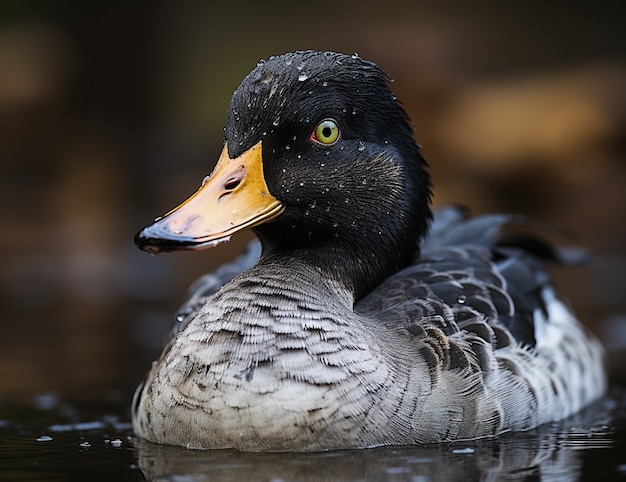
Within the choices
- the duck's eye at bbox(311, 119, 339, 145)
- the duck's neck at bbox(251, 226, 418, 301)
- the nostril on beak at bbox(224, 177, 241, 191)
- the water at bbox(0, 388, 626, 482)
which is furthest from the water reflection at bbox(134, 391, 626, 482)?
the duck's eye at bbox(311, 119, 339, 145)

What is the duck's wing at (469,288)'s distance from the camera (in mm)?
6449

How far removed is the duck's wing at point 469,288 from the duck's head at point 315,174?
21 cm

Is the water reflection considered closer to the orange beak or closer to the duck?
the duck

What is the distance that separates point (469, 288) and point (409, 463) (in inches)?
66.2

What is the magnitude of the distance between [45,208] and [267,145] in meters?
14.8

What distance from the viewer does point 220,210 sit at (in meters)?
5.75

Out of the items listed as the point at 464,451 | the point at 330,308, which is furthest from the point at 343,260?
the point at 464,451

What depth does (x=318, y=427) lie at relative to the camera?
5.50 meters

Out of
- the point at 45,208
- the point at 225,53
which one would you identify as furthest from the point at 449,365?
the point at 225,53

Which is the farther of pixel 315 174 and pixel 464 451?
pixel 315 174

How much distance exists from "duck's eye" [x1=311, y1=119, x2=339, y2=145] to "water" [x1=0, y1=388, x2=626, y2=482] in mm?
1540

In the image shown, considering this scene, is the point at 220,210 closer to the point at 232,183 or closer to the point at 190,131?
the point at 232,183

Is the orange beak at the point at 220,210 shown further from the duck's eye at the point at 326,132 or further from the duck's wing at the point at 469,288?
the duck's wing at the point at 469,288

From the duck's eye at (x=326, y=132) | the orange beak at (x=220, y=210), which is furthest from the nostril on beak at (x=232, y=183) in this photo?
the duck's eye at (x=326, y=132)
